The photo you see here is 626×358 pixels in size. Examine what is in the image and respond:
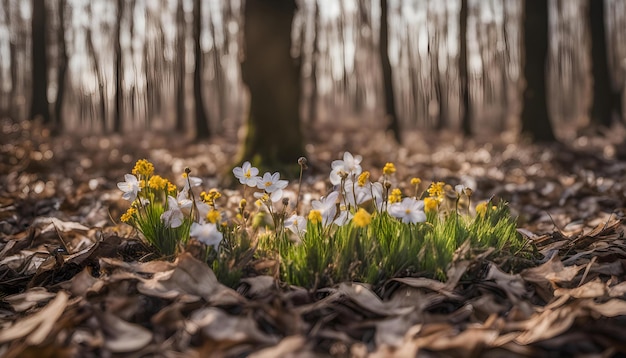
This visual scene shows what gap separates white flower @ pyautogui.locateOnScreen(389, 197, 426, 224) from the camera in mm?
1824

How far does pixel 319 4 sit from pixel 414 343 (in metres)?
21.8

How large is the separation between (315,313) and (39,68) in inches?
433

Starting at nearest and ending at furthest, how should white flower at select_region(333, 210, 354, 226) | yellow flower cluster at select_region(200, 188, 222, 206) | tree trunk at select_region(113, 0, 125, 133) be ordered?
white flower at select_region(333, 210, 354, 226)
yellow flower cluster at select_region(200, 188, 222, 206)
tree trunk at select_region(113, 0, 125, 133)

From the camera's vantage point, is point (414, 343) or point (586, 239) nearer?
point (414, 343)

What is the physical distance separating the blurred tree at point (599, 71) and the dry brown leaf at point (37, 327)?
11.7m

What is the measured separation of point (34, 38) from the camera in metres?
10.7

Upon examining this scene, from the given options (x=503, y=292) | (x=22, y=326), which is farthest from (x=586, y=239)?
(x=22, y=326)

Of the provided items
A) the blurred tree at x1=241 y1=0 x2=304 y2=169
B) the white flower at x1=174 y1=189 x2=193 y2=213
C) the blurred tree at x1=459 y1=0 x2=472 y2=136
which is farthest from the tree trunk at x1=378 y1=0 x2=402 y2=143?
the white flower at x1=174 y1=189 x2=193 y2=213

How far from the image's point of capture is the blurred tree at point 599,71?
1059 centimetres

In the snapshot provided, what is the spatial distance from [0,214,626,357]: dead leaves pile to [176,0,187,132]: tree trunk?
16805mm

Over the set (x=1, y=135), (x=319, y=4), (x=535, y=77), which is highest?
(x=319, y=4)

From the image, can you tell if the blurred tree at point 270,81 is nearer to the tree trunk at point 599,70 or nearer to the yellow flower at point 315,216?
the yellow flower at point 315,216

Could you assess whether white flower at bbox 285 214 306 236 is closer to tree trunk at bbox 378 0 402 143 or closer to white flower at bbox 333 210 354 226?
white flower at bbox 333 210 354 226

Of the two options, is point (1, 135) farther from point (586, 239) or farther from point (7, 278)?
point (586, 239)
